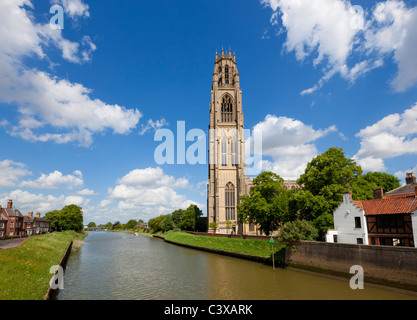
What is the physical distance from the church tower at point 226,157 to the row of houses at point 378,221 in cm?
4281

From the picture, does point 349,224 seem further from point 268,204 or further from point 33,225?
point 33,225

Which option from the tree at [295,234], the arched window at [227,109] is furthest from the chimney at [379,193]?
the arched window at [227,109]

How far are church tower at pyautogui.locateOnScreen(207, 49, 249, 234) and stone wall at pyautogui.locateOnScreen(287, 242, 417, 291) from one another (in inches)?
1706

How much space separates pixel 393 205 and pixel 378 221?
2.03 meters

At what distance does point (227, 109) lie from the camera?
276 ft

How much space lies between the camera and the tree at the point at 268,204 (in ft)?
129

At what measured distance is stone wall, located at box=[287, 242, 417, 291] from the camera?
17734mm

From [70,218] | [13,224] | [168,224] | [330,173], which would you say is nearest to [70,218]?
[70,218]

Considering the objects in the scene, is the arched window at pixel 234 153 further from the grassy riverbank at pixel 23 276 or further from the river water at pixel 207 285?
the grassy riverbank at pixel 23 276

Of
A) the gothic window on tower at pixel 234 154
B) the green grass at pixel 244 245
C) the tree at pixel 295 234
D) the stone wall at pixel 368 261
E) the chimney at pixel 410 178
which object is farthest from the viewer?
the gothic window on tower at pixel 234 154

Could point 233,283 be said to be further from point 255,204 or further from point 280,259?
point 255,204

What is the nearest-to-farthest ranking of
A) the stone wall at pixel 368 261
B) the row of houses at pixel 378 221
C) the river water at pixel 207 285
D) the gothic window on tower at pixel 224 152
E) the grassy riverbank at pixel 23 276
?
1. the grassy riverbank at pixel 23 276
2. the stone wall at pixel 368 261
3. the river water at pixel 207 285
4. the row of houses at pixel 378 221
5. the gothic window on tower at pixel 224 152
